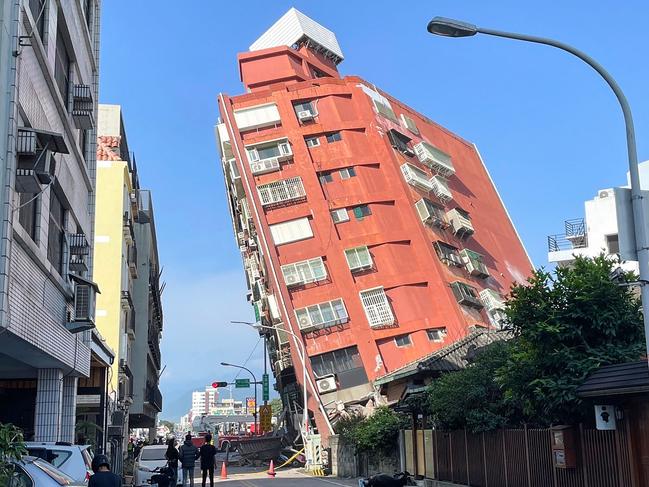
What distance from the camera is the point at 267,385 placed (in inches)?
2485

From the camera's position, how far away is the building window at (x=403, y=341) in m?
44.5

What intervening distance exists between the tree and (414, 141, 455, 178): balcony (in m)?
35.5

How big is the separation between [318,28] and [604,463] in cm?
5005

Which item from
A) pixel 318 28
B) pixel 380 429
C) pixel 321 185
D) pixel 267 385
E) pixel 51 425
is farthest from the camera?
pixel 267 385

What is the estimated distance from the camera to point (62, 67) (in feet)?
62.3

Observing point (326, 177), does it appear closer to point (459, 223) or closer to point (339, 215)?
point (339, 215)

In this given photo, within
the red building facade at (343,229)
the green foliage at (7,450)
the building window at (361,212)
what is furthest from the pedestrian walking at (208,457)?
the building window at (361,212)

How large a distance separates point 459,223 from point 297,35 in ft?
60.5

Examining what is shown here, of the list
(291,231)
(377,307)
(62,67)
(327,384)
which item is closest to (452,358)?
(377,307)

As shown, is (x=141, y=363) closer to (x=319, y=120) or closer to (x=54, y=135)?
(x=319, y=120)

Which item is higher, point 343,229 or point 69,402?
point 343,229

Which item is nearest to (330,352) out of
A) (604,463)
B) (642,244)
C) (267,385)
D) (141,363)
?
(141,363)

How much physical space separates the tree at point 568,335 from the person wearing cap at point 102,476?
9.58m

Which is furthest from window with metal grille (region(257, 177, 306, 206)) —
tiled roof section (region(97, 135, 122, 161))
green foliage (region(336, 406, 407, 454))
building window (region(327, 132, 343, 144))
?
green foliage (region(336, 406, 407, 454))
